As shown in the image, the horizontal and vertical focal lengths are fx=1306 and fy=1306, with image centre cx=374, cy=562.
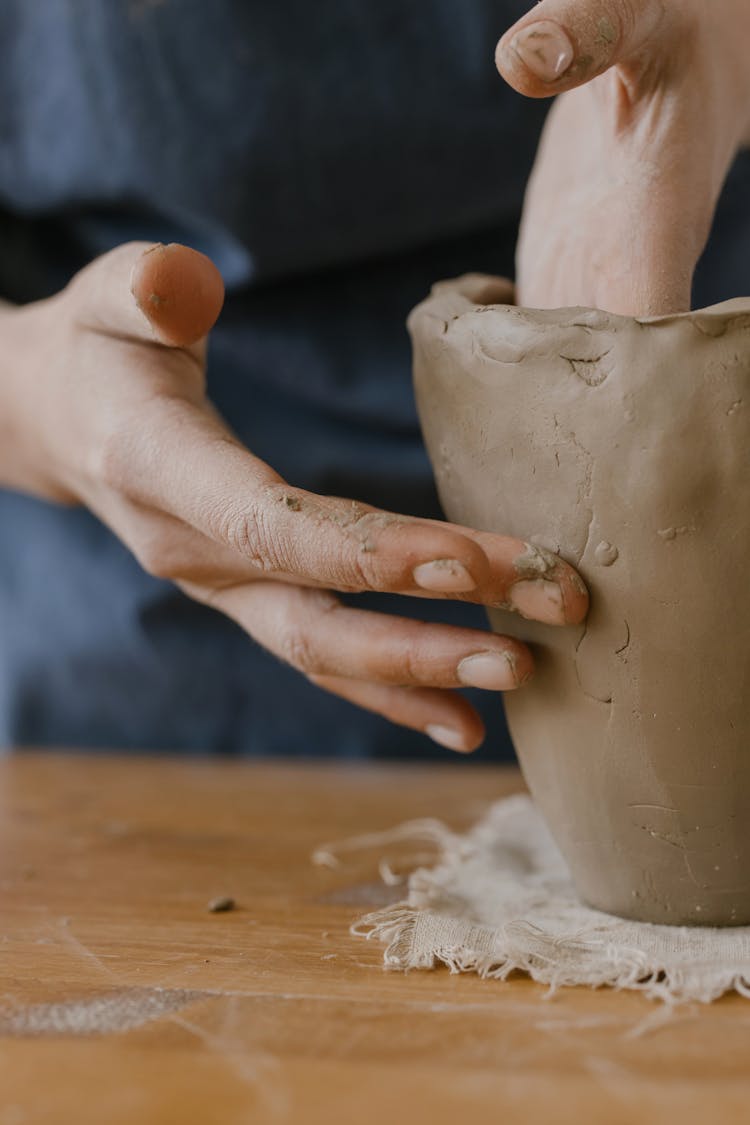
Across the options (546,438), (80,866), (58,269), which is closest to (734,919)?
(546,438)

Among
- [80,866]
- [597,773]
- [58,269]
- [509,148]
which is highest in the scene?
[509,148]

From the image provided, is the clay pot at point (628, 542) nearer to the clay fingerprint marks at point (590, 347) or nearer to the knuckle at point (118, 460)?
the clay fingerprint marks at point (590, 347)

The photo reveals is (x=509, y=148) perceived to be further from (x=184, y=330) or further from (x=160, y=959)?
(x=160, y=959)

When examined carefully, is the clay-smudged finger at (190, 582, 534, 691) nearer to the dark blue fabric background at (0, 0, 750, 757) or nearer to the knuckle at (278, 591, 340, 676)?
the knuckle at (278, 591, 340, 676)

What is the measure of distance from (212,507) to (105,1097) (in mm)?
294

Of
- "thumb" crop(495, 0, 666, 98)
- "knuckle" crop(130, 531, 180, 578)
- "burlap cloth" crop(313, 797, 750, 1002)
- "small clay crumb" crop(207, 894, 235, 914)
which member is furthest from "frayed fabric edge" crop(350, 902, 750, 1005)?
"thumb" crop(495, 0, 666, 98)

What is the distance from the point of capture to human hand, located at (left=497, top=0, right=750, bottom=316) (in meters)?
0.58

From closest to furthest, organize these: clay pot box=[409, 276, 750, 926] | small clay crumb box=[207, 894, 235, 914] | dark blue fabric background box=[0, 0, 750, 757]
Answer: clay pot box=[409, 276, 750, 926] → small clay crumb box=[207, 894, 235, 914] → dark blue fabric background box=[0, 0, 750, 757]

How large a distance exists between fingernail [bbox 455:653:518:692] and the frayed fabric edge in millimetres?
121

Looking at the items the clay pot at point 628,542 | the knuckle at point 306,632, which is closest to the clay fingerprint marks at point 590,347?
the clay pot at point 628,542

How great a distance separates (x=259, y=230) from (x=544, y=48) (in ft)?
1.53

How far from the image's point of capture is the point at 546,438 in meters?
0.63

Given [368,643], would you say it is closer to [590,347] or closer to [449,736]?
[449,736]

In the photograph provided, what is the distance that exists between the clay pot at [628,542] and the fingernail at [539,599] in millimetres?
15
